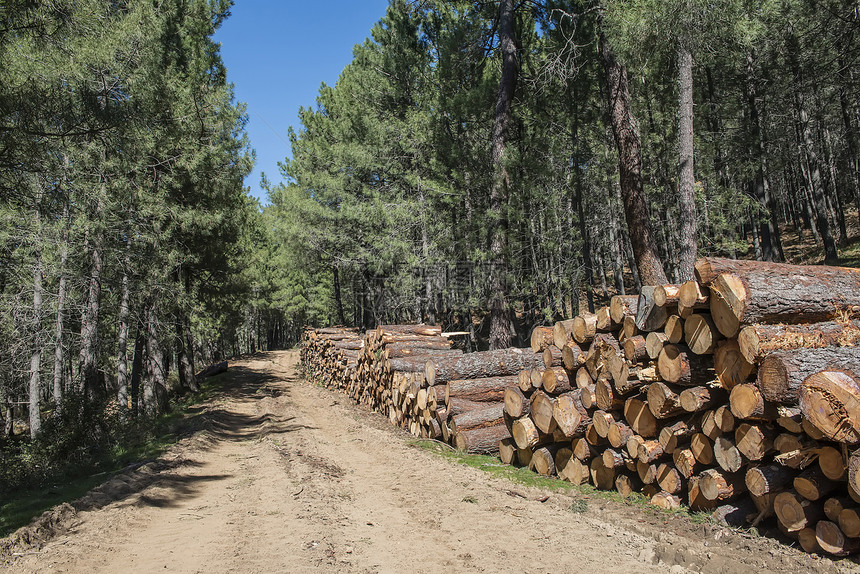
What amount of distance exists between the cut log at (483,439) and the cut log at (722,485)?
126 inches

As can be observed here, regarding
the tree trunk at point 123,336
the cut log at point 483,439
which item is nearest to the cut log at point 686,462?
the cut log at point 483,439

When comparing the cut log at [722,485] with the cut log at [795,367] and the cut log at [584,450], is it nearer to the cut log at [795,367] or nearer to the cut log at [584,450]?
the cut log at [795,367]

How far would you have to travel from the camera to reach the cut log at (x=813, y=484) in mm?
3324

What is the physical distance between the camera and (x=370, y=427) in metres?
10.3

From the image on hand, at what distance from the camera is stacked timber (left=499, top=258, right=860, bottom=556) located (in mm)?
3320

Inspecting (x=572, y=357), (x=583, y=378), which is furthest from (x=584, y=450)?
(x=572, y=357)

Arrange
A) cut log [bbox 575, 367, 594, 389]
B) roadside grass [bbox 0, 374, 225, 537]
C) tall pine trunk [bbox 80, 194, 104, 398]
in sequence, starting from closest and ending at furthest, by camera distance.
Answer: cut log [bbox 575, 367, 594, 389] < roadside grass [bbox 0, 374, 225, 537] < tall pine trunk [bbox 80, 194, 104, 398]

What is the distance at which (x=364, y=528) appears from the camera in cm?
475

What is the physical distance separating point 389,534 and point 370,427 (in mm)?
5819

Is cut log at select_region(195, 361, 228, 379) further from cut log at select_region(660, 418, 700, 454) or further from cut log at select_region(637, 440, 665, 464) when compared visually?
cut log at select_region(660, 418, 700, 454)

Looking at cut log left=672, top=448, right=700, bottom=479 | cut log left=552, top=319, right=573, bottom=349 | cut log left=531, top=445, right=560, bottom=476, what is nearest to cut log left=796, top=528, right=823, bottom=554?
cut log left=672, top=448, right=700, bottom=479

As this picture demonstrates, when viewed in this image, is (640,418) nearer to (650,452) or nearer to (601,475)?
(650,452)

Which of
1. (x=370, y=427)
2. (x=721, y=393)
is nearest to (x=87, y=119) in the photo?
(x=370, y=427)

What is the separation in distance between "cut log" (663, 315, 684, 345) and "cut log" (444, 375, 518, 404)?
3332 millimetres
